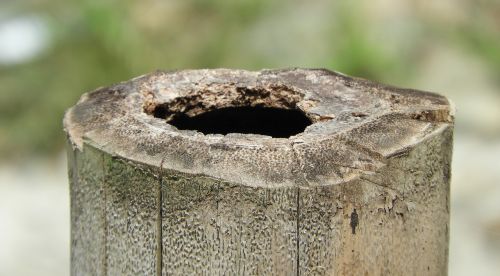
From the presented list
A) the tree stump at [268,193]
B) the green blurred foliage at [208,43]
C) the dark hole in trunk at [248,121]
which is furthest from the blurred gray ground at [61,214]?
the tree stump at [268,193]

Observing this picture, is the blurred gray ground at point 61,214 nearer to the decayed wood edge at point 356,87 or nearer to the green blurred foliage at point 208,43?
the green blurred foliage at point 208,43

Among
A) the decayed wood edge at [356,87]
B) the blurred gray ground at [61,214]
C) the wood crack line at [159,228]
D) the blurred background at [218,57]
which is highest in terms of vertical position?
the decayed wood edge at [356,87]

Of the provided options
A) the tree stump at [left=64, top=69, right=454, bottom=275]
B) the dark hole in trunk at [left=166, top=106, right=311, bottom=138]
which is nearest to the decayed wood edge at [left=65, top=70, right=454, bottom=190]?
the tree stump at [left=64, top=69, right=454, bottom=275]

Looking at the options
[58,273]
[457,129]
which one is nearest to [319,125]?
[58,273]

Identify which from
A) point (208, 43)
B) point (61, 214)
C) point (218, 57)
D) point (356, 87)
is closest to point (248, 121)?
point (356, 87)

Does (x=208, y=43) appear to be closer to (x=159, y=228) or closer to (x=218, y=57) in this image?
(x=218, y=57)

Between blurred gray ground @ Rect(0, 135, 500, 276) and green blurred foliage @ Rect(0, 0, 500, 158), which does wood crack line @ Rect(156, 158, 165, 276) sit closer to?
blurred gray ground @ Rect(0, 135, 500, 276)

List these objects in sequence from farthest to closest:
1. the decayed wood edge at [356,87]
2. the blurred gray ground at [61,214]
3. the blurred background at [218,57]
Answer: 1. the blurred background at [218,57]
2. the blurred gray ground at [61,214]
3. the decayed wood edge at [356,87]

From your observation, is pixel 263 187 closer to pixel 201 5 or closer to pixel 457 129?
pixel 457 129
